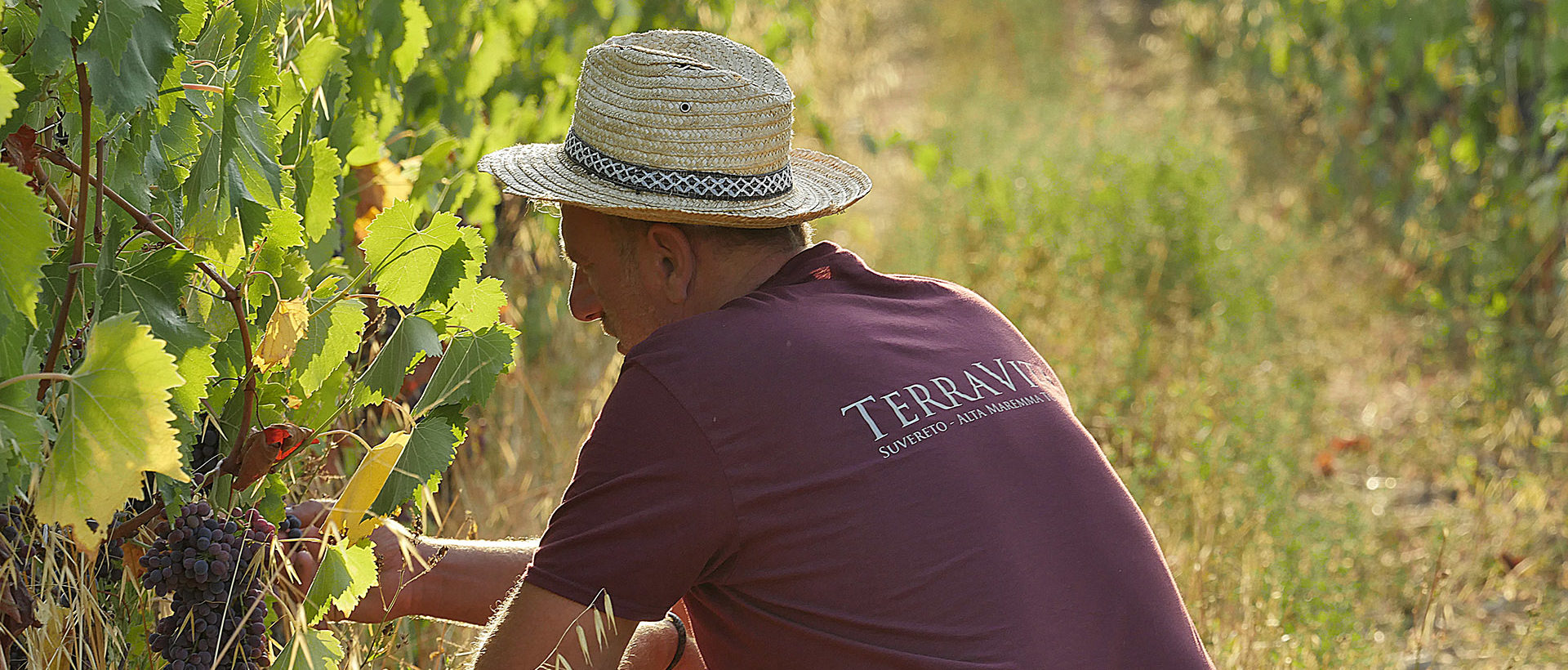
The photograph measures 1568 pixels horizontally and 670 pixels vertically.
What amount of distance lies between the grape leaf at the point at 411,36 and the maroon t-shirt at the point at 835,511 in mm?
759

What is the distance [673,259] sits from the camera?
1.84 m

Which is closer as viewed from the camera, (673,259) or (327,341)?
(327,341)

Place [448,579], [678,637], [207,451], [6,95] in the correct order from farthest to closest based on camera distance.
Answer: [678,637] → [448,579] → [207,451] → [6,95]

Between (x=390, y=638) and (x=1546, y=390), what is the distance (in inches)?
146

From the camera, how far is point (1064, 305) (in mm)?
4598

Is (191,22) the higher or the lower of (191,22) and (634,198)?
the higher

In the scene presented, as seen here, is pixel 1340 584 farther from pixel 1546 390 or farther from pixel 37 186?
pixel 37 186

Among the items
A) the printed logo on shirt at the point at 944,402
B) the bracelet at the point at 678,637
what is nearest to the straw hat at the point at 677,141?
the printed logo on shirt at the point at 944,402

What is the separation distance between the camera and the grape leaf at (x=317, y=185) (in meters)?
1.67

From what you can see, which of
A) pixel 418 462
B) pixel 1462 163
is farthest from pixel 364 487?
pixel 1462 163

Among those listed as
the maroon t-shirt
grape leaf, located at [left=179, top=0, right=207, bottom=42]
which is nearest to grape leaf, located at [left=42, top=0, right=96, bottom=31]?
grape leaf, located at [left=179, top=0, right=207, bottom=42]

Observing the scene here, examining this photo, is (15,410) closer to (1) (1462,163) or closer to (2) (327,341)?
(2) (327,341)

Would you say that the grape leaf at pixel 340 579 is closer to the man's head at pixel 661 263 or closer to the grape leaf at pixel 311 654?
the grape leaf at pixel 311 654

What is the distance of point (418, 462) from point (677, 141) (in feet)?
1.78
